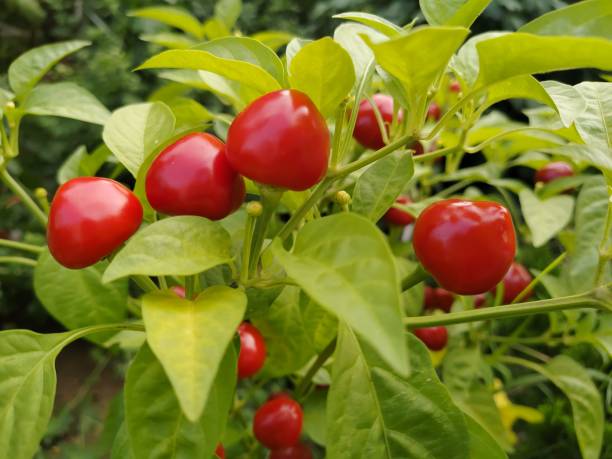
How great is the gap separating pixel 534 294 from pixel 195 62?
2.38 ft

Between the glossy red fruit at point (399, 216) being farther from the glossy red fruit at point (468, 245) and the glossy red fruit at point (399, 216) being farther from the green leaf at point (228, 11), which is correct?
the green leaf at point (228, 11)

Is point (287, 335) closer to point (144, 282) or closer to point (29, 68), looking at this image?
point (144, 282)

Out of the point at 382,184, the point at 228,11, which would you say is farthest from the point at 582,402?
the point at 228,11

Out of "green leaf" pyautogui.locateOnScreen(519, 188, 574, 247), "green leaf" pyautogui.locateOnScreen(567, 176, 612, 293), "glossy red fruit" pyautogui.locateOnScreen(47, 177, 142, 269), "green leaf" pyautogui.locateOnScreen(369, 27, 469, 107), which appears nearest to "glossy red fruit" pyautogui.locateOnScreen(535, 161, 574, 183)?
"green leaf" pyautogui.locateOnScreen(519, 188, 574, 247)

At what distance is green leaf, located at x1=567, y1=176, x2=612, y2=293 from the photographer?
0.63 m

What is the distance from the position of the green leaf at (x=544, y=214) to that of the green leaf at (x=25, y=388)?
0.52 metres

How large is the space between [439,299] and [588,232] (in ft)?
0.84

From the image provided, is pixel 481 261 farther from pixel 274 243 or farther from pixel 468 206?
pixel 274 243

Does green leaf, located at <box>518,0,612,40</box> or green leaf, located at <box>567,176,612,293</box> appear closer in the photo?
green leaf, located at <box>518,0,612,40</box>

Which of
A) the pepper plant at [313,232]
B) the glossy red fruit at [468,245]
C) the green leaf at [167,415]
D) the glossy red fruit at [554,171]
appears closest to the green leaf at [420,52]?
the pepper plant at [313,232]

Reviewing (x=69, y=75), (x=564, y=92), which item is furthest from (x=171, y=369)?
(x=69, y=75)

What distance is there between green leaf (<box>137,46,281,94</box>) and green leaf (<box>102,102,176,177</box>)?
0.11m

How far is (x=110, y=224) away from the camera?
38 cm

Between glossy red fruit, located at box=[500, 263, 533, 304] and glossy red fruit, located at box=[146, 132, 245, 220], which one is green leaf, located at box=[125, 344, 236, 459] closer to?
glossy red fruit, located at box=[146, 132, 245, 220]
